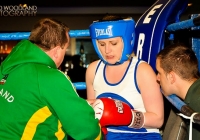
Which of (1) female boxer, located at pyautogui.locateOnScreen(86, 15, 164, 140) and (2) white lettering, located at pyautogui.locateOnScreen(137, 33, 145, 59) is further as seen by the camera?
(2) white lettering, located at pyautogui.locateOnScreen(137, 33, 145, 59)

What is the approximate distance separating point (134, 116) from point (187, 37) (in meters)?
0.53

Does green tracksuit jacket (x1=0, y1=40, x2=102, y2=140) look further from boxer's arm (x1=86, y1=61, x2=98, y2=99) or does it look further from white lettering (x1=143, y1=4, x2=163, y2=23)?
white lettering (x1=143, y1=4, x2=163, y2=23)

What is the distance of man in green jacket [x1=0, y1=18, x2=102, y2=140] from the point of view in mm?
1078

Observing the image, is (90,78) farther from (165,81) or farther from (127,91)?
(165,81)

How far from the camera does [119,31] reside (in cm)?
138

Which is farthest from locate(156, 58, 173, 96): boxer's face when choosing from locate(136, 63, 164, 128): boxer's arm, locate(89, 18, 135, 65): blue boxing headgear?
locate(89, 18, 135, 65): blue boxing headgear

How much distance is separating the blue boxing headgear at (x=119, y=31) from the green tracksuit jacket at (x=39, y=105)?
33 centimetres

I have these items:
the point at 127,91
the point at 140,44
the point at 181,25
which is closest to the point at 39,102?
the point at 127,91

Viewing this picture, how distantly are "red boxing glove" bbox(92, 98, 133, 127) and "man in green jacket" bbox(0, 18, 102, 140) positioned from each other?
0.10 m

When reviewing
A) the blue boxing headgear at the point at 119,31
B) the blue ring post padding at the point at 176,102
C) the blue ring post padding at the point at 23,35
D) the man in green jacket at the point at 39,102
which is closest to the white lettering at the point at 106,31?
the blue boxing headgear at the point at 119,31

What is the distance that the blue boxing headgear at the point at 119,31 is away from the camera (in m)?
1.37

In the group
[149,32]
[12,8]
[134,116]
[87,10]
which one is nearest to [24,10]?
[12,8]

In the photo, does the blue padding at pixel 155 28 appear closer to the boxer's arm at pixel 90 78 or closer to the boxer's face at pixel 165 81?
the boxer's arm at pixel 90 78

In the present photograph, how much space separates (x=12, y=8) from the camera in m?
6.79
